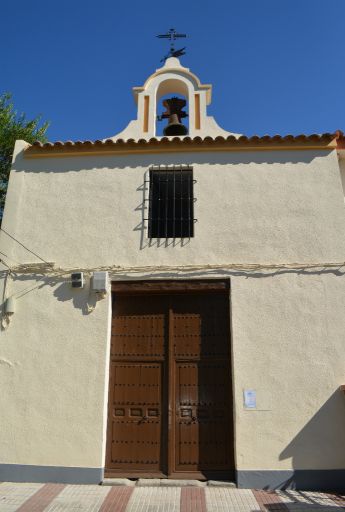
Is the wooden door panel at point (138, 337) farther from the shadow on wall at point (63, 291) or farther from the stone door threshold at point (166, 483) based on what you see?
the stone door threshold at point (166, 483)

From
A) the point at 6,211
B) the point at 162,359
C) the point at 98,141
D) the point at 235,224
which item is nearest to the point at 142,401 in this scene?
the point at 162,359

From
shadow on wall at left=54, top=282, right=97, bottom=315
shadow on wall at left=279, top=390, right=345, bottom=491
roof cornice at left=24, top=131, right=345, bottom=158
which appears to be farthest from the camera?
roof cornice at left=24, top=131, right=345, bottom=158

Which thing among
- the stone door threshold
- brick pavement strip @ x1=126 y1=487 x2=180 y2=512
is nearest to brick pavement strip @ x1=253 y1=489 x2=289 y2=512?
the stone door threshold

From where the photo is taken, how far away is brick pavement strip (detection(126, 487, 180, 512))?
4723mm

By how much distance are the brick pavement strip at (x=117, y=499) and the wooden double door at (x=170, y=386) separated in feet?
1.31

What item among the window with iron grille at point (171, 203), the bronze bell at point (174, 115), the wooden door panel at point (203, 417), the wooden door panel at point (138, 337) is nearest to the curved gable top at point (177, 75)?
the bronze bell at point (174, 115)

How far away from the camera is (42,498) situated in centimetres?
503

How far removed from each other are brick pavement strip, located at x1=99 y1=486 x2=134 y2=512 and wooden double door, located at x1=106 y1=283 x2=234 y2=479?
40 cm

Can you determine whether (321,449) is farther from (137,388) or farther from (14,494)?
(14,494)

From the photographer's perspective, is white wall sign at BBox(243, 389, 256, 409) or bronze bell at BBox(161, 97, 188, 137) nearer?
white wall sign at BBox(243, 389, 256, 409)

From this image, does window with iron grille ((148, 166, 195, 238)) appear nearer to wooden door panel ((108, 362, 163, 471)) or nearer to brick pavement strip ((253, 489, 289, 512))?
wooden door panel ((108, 362, 163, 471))

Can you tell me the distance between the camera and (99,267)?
6441mm

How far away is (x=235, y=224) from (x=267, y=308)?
1.46m

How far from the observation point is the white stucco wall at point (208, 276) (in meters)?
5.65
